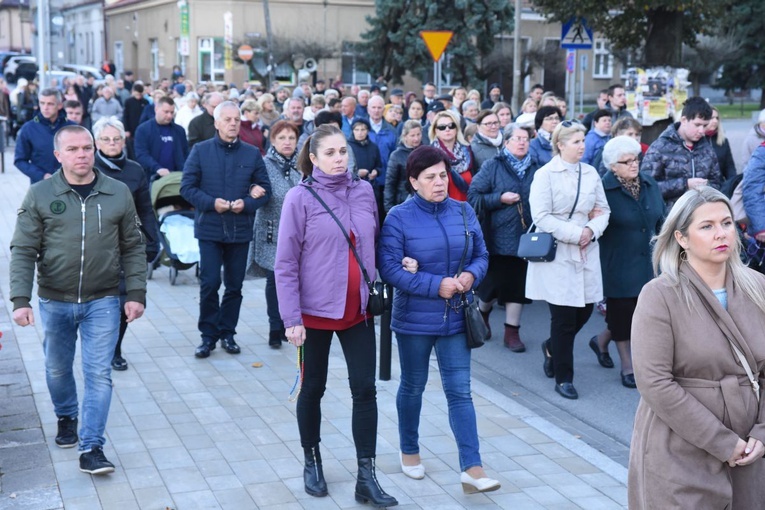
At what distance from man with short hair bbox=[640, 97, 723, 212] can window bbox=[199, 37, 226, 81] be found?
42.3 metres

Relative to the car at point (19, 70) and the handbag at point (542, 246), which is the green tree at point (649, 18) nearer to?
the handbag at point (542, 246)

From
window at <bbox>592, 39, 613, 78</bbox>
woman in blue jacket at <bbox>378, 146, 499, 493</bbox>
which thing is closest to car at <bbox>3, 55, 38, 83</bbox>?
window at <bbox>592, 39, 613, 78</bbox>

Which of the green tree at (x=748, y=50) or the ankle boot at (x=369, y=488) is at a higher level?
the green tree at (x=748, y=50)

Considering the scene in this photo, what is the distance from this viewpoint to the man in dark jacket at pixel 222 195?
8578mm

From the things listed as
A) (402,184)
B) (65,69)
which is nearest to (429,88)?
(402,184)

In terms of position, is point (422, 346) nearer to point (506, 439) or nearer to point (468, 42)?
point (506, 439)

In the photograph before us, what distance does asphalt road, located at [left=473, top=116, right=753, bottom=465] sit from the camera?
721 centimetres

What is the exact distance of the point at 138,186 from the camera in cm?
731

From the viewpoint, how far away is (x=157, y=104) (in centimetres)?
1200

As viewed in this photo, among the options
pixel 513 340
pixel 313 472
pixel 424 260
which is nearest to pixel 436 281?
pixel 424 260

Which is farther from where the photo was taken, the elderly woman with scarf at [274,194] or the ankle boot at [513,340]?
the ankle boot at [513,340]

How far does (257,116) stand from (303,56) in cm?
3324

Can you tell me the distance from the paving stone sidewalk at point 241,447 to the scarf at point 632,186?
5.81 feet

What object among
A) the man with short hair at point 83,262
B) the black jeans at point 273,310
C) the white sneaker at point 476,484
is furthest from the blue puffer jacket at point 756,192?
the man with short hair at point 83,262
